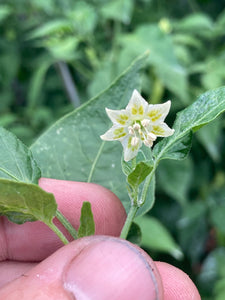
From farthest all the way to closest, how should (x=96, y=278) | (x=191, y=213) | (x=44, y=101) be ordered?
1. (x=44, y=101)
2. (x=191, y=213)
3. (x=96, y=278)

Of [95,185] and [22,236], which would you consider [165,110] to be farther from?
[22,236]

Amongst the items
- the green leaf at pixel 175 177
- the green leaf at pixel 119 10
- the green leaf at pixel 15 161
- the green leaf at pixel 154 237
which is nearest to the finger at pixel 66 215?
the green leaf at pixel 15 161

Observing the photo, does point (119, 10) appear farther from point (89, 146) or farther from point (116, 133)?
point (116, 133)

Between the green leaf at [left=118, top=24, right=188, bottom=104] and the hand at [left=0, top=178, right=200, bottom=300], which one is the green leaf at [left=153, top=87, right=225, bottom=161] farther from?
the green leaf at [left=118, top=24, right=188, bottom=104]

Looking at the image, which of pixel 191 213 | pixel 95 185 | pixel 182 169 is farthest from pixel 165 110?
pixel 191 213

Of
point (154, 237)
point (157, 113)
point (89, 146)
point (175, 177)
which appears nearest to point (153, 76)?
point (175, 177)

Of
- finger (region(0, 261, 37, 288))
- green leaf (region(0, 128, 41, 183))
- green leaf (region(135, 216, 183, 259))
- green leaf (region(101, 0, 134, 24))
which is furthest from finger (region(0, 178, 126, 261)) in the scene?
green leaf (region(101, 0, 134, 24))
